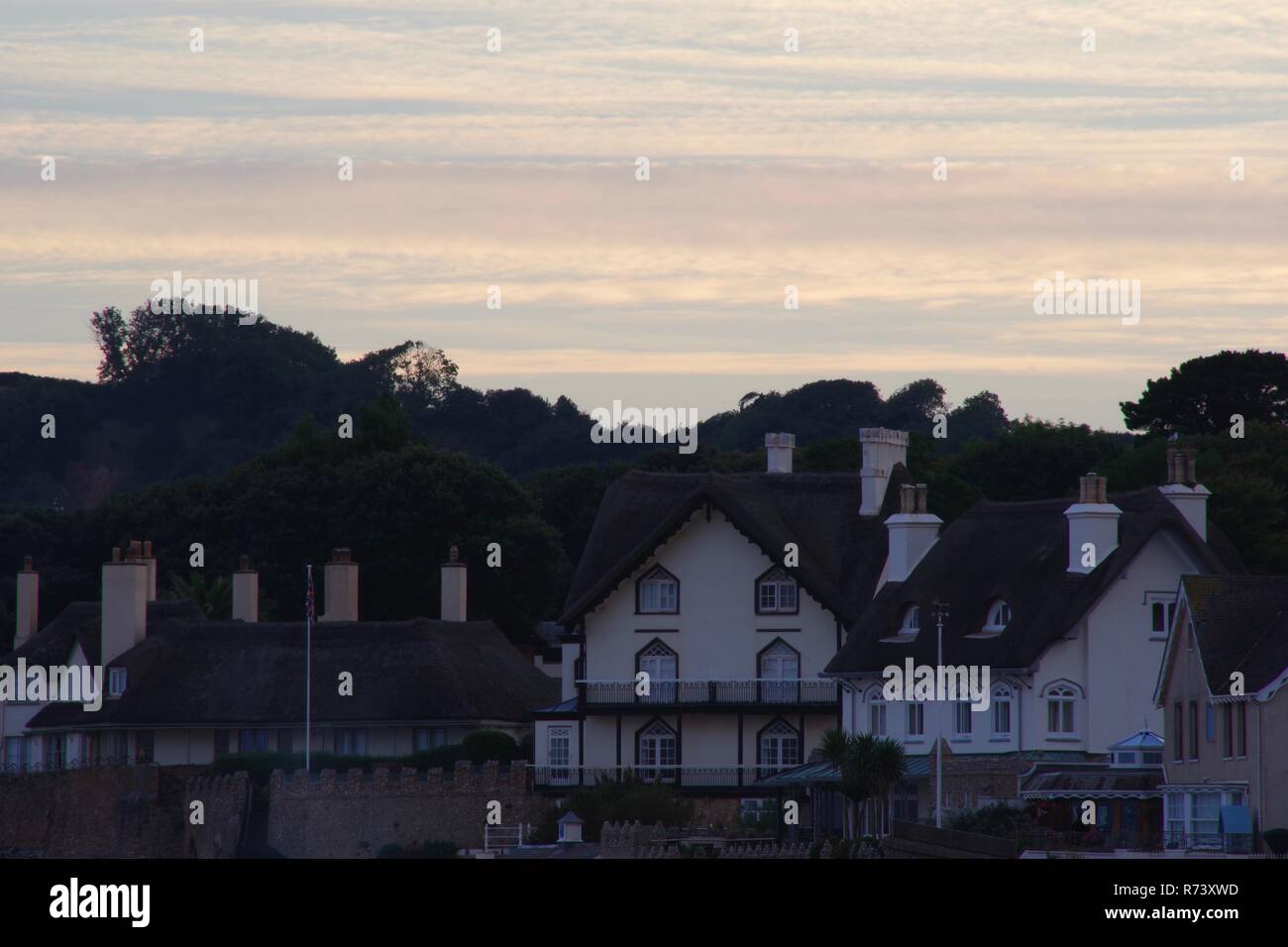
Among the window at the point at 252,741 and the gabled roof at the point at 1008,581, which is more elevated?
the gabled roof at the point at 1008,581

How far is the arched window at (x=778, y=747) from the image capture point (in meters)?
82.0

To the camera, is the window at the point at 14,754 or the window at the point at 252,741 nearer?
the window at the point at 252,741

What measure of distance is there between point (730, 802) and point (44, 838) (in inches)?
930

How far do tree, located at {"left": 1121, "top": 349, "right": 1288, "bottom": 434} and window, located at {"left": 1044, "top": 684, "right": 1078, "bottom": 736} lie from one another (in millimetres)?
43736

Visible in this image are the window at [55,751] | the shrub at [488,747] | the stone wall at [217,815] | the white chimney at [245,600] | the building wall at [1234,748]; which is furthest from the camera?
the white chimney at [245,600]

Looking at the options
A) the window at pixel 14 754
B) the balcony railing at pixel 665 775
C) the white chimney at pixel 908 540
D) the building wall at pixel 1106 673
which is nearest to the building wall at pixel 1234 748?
the building wall at pixel 1106 673

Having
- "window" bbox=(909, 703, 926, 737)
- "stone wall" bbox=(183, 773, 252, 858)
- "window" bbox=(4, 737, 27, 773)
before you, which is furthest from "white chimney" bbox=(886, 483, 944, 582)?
"window" bbox=(4, 737, 27, 773)

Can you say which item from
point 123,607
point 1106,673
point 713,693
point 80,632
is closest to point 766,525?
point 713,693

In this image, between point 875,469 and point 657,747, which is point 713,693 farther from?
point 875,469

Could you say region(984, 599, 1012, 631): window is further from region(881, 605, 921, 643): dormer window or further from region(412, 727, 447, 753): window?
region(412, 727, 447, 753): window

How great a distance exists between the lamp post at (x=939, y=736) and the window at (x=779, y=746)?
27.1 feet

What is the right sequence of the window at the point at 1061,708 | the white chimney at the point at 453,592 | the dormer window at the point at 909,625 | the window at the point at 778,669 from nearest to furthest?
the window at the point at 1061,708 → the dormer window at the point at 909,625 → the window at the point at 778,669 → the white chimney at the point at 453,592

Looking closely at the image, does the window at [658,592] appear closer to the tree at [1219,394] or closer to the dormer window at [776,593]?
the dormer window at [776,593]

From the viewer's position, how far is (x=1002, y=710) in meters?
73.1
